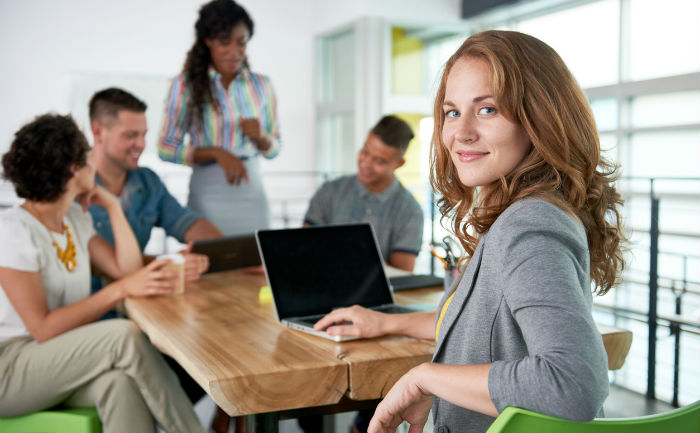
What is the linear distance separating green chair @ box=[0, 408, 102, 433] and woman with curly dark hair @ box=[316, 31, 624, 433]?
89cm

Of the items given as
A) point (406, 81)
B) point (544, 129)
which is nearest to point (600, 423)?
point (544, 129)

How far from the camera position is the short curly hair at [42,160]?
1.74m

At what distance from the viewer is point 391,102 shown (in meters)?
6.04

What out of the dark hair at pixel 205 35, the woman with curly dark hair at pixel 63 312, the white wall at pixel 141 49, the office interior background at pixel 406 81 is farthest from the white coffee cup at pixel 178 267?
the white wall at pixel 141 49

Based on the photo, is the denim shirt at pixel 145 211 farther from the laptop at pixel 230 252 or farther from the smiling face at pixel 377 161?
the smiling face at pixel 377 161

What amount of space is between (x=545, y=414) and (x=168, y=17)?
690 centimetres

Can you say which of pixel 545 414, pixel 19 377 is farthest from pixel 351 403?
pixel 19 377

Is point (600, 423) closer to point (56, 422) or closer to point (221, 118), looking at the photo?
point (56, 422)

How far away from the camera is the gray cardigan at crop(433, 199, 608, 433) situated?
68 centimetres

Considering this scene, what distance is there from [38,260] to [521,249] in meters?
1.35

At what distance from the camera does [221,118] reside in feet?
9.37

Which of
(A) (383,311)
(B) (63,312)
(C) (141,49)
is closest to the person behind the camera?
(A) (383,311)

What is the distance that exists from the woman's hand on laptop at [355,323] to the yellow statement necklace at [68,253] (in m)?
0.85

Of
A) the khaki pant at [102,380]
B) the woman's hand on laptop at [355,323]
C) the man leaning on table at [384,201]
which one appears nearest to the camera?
the woman's hand on laptop at [355,323]
